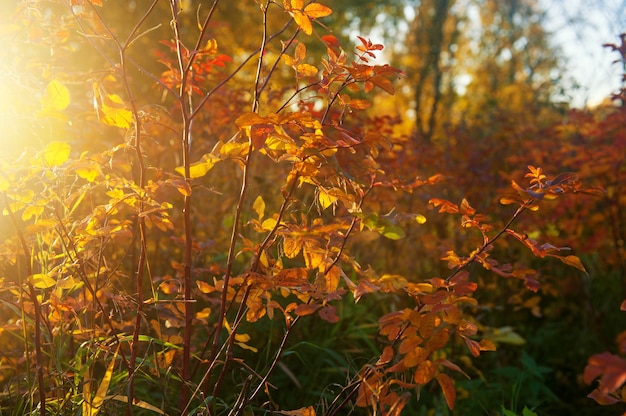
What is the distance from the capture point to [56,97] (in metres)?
1.74

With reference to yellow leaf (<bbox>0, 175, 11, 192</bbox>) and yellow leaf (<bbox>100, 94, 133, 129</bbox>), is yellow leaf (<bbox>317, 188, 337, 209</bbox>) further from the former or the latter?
yellow leaf (<bbox>0, 175, 11, 192</bbox>)

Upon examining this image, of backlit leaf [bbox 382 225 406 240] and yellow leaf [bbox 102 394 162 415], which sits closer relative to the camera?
backlit leaf [bbox 382 225 406 240]

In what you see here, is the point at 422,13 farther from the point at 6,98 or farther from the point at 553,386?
the point at 6,98

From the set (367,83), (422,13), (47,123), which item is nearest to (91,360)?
(47,123)

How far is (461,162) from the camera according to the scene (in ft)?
20.0

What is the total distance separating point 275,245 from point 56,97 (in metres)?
1.66

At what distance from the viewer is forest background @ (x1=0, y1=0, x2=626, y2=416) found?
1908 millimetres

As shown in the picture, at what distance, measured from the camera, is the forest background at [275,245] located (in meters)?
1.91

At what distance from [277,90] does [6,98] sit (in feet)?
7.25

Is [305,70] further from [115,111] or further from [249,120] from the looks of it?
[115,111]

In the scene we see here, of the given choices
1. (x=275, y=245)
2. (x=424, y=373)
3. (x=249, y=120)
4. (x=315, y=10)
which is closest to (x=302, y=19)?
(x=315, y=10)

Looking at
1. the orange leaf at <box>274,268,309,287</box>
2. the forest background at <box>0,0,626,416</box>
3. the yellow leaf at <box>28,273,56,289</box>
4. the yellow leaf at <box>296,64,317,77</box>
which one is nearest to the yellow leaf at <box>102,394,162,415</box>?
the forest background at <box>0,0,626,416</box>

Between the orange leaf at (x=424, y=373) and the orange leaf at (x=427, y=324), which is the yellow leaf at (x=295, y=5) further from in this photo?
the orange leaf at (x=424, y=373)

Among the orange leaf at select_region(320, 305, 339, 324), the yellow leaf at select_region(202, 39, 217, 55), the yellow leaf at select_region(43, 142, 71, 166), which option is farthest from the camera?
the yellow leaf at select_region(202, 39, 217, 55)
